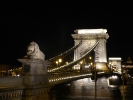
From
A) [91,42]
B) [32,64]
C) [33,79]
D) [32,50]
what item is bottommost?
[33,79]

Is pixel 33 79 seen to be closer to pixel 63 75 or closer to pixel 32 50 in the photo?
pixel 32 50

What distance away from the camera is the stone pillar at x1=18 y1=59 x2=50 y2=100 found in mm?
11945

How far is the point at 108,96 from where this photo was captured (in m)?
33.7

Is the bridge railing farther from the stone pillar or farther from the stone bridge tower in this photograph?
the stone bridge tower

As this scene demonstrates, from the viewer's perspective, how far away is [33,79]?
489 inches

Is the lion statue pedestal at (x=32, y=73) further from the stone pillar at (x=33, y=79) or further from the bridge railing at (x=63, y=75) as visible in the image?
the bridge railing at (x=63, y=75)

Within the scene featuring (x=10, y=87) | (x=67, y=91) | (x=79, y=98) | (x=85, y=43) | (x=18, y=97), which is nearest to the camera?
(x=10, y=87)

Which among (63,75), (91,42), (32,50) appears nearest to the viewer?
(32,50)

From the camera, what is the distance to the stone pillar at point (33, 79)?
1195cm

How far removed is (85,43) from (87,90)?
53.5 ft

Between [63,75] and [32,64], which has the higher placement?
[32,64]

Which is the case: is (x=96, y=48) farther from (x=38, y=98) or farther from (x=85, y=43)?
(x=38, y=98)

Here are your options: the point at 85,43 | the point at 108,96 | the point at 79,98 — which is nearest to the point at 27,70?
the point at 79,98

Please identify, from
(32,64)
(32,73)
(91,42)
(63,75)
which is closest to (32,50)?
(32,64)
